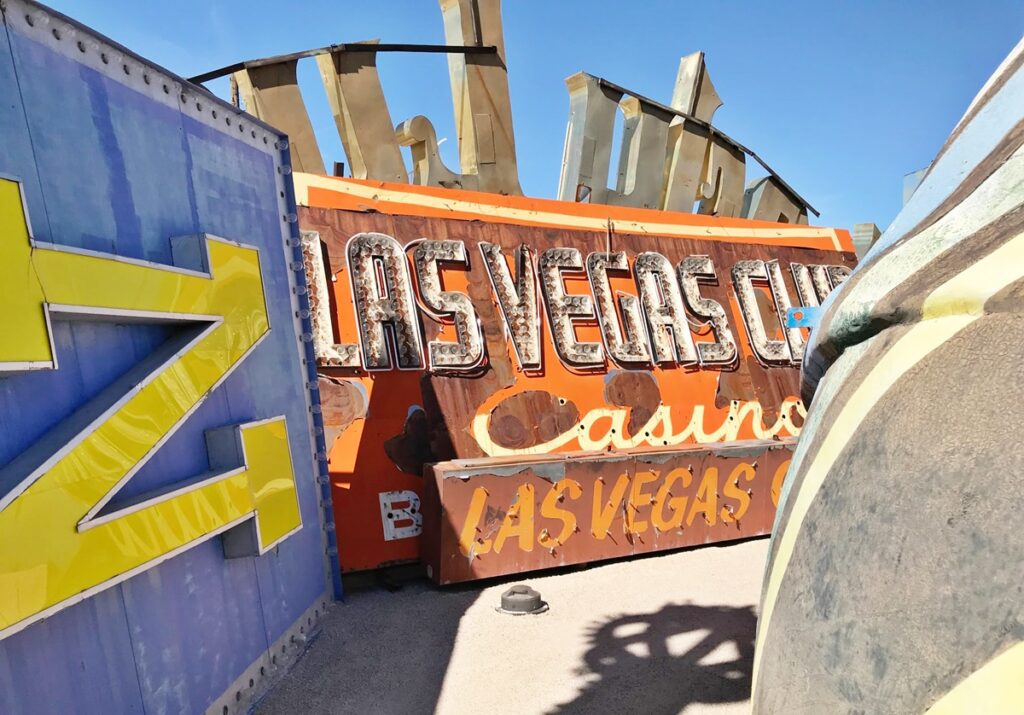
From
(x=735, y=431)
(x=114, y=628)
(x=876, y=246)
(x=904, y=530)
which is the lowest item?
(x=735, y=431)

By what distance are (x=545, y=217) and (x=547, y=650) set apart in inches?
209

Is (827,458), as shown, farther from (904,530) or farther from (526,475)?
(526,475)

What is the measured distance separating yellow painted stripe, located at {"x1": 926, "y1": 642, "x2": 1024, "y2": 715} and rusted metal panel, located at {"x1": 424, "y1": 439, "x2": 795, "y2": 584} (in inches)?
213

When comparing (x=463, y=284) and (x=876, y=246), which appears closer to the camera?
(x=876, y=246)

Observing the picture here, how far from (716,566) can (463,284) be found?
3935 mm

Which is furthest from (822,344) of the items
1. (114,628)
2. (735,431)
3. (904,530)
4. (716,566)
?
(735,431)

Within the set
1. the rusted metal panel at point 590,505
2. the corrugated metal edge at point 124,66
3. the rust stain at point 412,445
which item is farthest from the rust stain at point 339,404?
the corrugated metal edge at point 124,66

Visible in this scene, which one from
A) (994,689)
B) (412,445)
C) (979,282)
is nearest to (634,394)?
(412,445)

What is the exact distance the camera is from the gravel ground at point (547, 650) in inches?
169

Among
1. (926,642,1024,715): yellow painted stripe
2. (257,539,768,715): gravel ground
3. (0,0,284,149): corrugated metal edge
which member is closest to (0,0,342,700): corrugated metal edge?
(0,0,284,149): corrugated metal edge

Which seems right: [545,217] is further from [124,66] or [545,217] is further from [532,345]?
[124,66]

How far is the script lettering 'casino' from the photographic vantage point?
23.5 ft

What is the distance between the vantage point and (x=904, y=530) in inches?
46.3

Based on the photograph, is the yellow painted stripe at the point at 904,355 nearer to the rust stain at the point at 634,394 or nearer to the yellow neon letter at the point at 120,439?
the yellow neon letter at the point at 120,439
